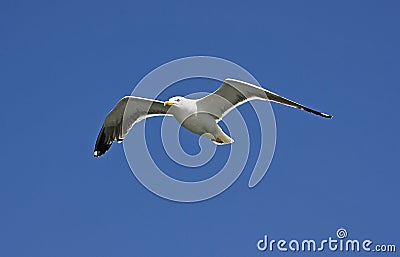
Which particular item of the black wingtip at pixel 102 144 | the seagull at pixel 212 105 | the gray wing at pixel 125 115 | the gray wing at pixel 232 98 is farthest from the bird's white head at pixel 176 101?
the black wingtip at pixel 102 144

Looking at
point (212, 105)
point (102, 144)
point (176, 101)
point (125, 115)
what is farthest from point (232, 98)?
point (102, 144)

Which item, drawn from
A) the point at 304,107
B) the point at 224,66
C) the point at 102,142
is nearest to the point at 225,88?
the point at 224,66

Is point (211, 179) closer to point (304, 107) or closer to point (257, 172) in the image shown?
point (257, 172)

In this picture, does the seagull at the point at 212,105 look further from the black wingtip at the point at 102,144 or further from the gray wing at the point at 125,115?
the black wingtip at the point at 102,144

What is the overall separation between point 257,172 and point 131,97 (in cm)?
237

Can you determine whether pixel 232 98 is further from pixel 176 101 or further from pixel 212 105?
pixel 176 101

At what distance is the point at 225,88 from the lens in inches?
341

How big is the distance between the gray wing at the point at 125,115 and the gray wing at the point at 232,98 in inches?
29.8

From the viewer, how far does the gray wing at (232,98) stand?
8348 mm

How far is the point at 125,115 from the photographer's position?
9.70m

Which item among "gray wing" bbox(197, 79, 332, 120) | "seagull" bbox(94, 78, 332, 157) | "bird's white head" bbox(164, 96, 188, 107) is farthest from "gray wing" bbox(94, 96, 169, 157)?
"gray wing" bbox(197, 79, 332, 120)

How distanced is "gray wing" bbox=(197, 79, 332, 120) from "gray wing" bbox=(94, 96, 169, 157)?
76cm

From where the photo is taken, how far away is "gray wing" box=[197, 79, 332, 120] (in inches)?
329

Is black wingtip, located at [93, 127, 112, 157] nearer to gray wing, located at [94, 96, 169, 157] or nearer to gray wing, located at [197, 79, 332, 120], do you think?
gray wing, located at [94, 96, 169, 157]
